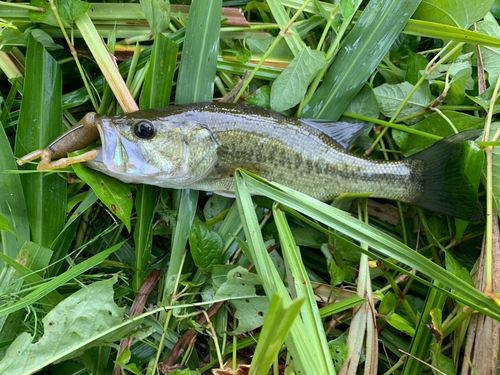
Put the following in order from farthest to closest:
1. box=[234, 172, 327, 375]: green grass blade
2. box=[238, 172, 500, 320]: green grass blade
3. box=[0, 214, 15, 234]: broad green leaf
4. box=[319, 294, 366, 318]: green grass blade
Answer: box=[319, 294, 366, 318]: green grass blade
box=[0, 214, 15, 234]: broad green leaf
box=[238, 172, 500, 320]: green grass blade
box=[234, 172, 327, 375]: green grass blade

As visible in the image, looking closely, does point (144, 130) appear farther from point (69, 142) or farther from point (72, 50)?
point (72, 50)

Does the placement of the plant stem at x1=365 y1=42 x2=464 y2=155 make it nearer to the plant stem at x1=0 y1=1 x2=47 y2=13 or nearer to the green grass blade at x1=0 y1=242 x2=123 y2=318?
the green grass blade at x1=0 y1=242 x2=123 y2=318

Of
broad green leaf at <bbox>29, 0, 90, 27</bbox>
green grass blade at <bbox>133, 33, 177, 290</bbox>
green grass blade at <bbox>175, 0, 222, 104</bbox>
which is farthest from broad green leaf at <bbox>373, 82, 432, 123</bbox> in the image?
broad green leaf at <bbox>29, 0, 90, 27</bbox>

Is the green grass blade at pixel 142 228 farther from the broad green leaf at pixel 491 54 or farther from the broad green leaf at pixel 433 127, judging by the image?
the broad green leaf at pixel 491 54

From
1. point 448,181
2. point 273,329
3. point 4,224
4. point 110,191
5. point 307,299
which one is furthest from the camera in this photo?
point 448,181

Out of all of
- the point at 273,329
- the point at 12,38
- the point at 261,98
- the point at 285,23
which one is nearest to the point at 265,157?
the point at 261,98

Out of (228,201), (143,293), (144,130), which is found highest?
(144,130)
